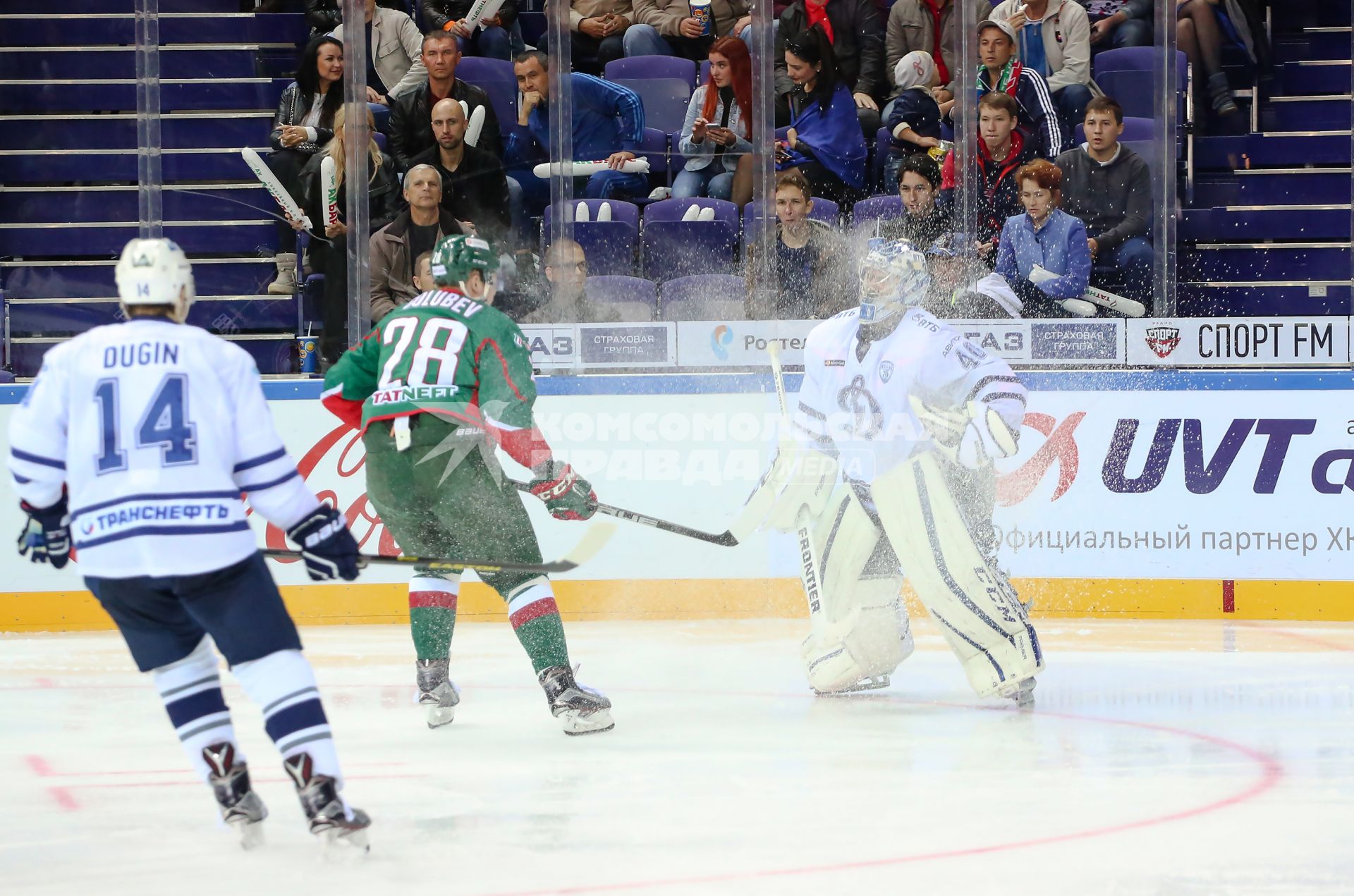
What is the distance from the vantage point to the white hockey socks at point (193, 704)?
306 cm

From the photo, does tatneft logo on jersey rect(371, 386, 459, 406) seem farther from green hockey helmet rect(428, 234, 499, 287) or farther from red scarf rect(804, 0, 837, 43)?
red scarf rect(804, 0, 837, 43)

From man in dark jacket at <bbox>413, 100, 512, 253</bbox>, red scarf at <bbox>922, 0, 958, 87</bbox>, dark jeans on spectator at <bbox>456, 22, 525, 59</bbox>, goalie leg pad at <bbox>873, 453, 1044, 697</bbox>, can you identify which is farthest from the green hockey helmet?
red scarf at <bbox>922, 0, 958, 87</bbox>

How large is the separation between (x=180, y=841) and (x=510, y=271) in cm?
371

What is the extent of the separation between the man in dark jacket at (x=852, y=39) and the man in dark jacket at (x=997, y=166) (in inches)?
19.3

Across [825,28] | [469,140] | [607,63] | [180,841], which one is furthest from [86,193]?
[180,841]

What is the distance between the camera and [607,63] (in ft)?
23.0

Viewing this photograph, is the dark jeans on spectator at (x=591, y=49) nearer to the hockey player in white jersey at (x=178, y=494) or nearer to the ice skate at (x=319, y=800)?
the hockey player in white jersey at (x=178, y=494)

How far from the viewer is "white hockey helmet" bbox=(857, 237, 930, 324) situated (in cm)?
461

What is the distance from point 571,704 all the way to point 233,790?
129 cm

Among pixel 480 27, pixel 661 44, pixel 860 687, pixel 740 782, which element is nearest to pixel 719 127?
pixel 661 44

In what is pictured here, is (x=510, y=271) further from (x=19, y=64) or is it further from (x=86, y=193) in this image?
(x=19, y=64)

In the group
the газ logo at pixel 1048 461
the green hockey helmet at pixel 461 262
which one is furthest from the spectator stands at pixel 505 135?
the green hockey helmet at pixel 461 262

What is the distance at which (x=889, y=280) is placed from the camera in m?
4.61

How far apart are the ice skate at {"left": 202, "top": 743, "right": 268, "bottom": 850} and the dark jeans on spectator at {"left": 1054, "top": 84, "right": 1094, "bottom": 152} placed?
4517 millimetres
